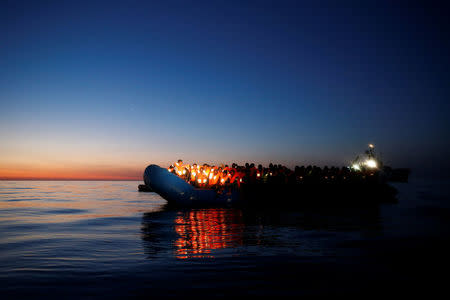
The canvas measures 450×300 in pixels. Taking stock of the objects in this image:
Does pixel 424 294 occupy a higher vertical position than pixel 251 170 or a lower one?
lower

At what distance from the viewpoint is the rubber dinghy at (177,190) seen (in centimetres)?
1820

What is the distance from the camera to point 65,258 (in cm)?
662

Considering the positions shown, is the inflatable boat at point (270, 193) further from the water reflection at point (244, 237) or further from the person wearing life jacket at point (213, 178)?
the water reflection at point (244, 237)

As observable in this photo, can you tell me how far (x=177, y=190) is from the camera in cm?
1830

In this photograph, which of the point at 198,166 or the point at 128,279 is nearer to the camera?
A: the point at 128,279

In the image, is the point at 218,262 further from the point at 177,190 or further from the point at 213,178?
the point at 213,178

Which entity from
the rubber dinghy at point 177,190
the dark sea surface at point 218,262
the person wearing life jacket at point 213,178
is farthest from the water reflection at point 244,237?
the person wearing life jacket at point 213,178

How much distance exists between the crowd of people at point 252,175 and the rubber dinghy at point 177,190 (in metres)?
0.83

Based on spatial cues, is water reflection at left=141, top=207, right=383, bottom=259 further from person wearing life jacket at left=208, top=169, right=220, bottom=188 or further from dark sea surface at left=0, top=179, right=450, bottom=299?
person wearing life jacket at left=208, top=169, right=220, bottom=188

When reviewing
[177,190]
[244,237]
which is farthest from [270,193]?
[244,237]

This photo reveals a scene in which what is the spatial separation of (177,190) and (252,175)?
4818mm

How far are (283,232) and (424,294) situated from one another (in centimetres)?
576

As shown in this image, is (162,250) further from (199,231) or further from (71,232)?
(71,232)

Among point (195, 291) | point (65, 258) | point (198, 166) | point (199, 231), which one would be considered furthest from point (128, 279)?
point (198, 166)
